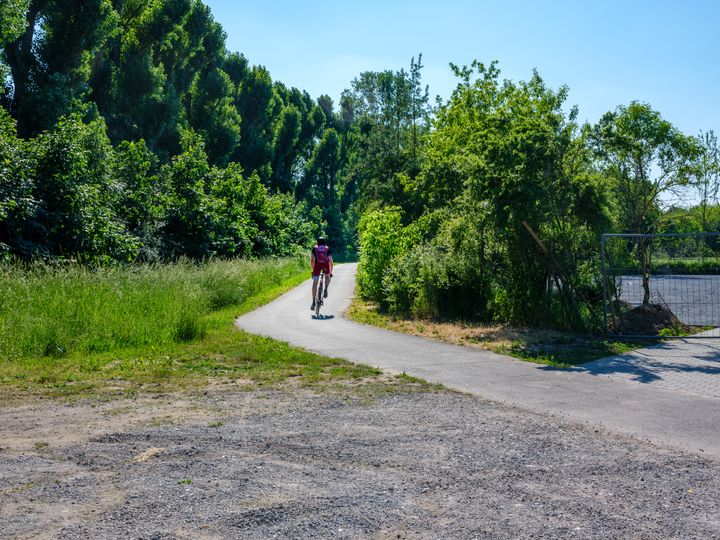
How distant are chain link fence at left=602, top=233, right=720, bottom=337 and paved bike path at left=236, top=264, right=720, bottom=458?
364 cm

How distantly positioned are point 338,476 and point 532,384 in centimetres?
477

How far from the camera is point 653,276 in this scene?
15.5 m

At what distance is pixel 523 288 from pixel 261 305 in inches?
347

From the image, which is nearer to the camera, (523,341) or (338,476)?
(338,476)

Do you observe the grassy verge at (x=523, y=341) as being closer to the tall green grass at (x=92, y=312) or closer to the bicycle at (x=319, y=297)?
the bicycle at (x=319, y=297)

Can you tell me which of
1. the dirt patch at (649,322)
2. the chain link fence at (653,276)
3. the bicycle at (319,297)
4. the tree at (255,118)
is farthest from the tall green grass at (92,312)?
the tree at (255,118)

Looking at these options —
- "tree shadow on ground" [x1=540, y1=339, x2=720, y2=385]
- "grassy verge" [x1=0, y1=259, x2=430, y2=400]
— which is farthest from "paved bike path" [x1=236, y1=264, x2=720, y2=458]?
"grassy verge" [x1=0, y1=259, x2=430, y2=400]

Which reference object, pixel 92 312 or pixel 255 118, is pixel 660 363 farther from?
pixel 255 118

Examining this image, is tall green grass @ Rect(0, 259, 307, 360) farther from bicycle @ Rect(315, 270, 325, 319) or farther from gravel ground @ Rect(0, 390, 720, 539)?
gravel ground @ Rect(0, 390, 720, 539)

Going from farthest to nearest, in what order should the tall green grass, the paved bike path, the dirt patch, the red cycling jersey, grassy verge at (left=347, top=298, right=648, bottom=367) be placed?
the red cycling jersey < the dirt patch < the tall green grass < grassy verge at (left=347, top=298, right=648, bottom=367) < the paved bike path

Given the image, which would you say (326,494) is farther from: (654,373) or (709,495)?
(654,373)

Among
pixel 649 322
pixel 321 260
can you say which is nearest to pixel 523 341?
pixel 649 322

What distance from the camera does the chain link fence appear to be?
13.9 meters

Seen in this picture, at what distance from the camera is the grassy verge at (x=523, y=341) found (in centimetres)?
1173
